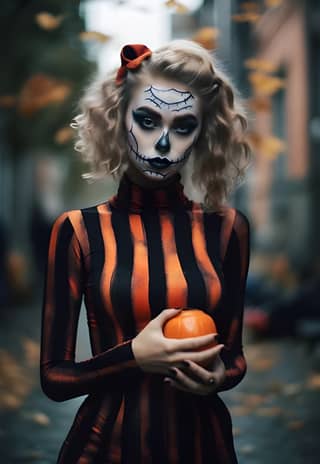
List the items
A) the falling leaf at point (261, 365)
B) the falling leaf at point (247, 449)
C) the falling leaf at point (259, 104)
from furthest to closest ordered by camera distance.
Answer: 1. the falling leaf at point (261, 365)
2. the falling leaf at point (259, 104)
3. the falling leaf at point (247, 449)

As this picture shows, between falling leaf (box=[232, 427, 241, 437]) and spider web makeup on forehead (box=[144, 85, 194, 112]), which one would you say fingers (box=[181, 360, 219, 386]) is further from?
falling leaf (box=[232, 427, 241, 437])

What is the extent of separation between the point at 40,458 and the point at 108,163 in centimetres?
297

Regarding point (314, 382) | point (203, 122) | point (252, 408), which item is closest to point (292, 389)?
point (314, 382)

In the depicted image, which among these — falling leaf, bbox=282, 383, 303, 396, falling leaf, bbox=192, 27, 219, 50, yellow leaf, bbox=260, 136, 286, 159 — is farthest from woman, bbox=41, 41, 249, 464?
falling leaf, bbox=282, 383, 303, 396

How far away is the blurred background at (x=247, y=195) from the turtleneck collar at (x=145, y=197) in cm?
55

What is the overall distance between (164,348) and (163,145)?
65 centimetres

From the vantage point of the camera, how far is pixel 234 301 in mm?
2596

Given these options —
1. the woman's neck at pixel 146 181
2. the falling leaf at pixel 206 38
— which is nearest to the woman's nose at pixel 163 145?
the woman's neck at pixel 146 181

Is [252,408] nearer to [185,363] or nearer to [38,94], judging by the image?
[38,94]

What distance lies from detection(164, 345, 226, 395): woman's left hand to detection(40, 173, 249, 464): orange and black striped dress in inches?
3.1

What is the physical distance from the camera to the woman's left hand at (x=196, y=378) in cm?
230

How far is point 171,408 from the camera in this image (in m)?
2.45

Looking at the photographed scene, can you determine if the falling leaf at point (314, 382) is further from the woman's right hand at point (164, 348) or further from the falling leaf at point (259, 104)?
the woman's right hand at point (164, 348)

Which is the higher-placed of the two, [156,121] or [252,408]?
[156,121]
